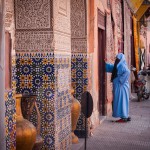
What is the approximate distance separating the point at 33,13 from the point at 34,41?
14.1 inches

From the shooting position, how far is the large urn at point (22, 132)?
4.23 metres

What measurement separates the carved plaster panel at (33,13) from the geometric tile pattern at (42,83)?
38cm

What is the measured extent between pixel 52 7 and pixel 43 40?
17.1 inches

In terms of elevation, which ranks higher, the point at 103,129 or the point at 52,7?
the point at 52,7

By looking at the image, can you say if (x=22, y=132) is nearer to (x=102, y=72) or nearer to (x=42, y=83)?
(x=42, y=83)

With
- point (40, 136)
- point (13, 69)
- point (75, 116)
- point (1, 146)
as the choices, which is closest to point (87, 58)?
point (75, 116)

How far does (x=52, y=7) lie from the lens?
509 cm

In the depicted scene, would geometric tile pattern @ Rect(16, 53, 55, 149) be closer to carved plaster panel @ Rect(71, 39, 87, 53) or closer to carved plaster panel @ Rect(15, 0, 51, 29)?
carved plaster panel @ Rect(15, 0, 51, 29)

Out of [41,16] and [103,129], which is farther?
[103,129]

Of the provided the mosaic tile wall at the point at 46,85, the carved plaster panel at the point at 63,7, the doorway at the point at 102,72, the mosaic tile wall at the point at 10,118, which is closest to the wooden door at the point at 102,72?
the doorway at the point at 102,72

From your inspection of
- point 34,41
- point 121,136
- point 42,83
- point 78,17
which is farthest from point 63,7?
point 121,136

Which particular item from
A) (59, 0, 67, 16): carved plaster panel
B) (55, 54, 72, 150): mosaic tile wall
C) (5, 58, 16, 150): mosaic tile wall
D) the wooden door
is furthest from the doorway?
(5, 58, 16, 150): mosaic tile wall

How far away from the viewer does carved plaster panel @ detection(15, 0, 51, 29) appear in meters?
5.11

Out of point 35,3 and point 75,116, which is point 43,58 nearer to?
point 35,3
